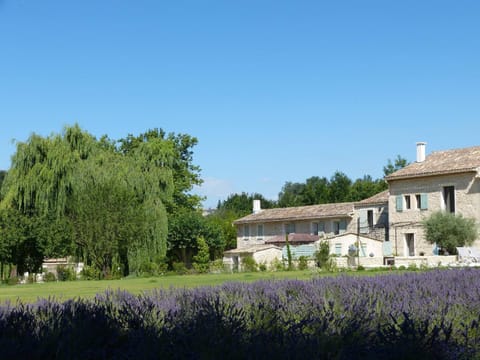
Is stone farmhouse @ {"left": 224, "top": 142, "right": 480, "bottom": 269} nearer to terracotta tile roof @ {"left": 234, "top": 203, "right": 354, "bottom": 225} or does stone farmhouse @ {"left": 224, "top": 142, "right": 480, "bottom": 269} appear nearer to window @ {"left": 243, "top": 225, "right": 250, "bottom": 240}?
terracotta tile roof @ {"left": 234, "top": 203, "right": 354, "bottom": 225}

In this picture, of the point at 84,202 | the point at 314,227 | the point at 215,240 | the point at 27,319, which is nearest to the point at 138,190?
the point at 84,202

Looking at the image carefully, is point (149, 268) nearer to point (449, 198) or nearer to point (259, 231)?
point (449, 198)

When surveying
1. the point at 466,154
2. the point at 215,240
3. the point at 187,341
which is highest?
the point at 466,154

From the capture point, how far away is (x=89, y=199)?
113ft

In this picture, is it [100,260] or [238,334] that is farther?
[100,260]

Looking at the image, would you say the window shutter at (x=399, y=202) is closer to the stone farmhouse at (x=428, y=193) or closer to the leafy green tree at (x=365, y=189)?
the stone farmhouse at (x=428, y=193)

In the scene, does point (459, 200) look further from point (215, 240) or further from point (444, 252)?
point (215, 240)

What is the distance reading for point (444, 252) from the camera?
41844 millimetres

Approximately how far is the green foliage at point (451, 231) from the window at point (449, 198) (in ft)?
8.25

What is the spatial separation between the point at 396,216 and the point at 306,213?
1068 centimetres

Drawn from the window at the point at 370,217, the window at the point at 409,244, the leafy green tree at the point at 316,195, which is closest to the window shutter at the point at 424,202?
the window at the point at 409,244

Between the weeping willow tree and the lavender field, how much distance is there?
27531mm

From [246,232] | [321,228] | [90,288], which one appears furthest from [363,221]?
[90,288]

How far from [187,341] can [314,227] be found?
52.4m
